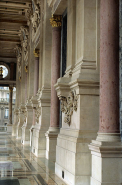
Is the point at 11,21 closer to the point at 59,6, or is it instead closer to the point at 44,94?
the point at 44,94

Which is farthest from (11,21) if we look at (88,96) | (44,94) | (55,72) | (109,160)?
(109,160)

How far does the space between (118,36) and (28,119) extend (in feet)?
53.4

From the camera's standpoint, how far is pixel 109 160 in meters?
7.07

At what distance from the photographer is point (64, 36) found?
48.0 feet

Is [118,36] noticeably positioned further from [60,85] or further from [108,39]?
[60,85]

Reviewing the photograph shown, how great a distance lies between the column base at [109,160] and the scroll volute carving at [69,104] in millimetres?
2327

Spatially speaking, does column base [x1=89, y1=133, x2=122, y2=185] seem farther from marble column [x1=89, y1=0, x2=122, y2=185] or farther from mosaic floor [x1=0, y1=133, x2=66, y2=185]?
mosaic floor [x1=0, y1=133, x2=66, y2=185]

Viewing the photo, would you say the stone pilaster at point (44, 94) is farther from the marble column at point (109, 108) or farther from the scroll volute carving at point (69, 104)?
the marble column at point (109, 108)

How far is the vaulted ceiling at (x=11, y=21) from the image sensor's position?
82.6 feet

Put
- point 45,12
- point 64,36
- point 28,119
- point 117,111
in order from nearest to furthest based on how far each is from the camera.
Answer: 1. point 117,111
2. point 64,36
3. point 45,12
4. point 28,119

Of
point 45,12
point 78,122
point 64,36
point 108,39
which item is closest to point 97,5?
point 108,39

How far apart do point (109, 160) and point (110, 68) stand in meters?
2.16

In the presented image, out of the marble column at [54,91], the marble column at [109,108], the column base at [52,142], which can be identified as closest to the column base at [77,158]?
the marble column at [109,108]

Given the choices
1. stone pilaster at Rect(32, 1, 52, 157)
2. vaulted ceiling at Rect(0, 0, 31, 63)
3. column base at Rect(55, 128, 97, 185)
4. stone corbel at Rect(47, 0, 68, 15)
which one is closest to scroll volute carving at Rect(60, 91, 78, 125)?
column base at Rect(55, 128, 97, 185)
